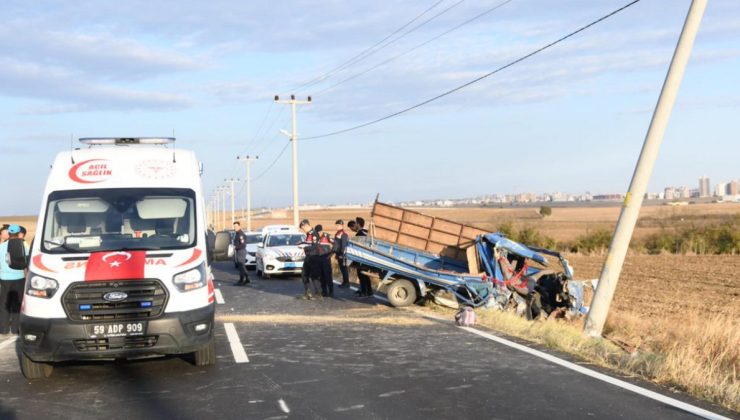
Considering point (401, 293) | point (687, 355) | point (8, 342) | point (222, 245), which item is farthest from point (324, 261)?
point (687, 355)

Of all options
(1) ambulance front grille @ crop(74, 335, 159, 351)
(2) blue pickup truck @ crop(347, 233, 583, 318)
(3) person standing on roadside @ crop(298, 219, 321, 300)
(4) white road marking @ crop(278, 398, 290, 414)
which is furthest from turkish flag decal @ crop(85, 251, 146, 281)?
(3) person standing on roadside @ crop(298, 219, 321, 300)

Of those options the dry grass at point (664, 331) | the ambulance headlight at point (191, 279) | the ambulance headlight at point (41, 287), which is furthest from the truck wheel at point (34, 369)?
the dry grass at point (664, 331)

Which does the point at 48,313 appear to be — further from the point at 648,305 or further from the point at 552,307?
the point at 648,305

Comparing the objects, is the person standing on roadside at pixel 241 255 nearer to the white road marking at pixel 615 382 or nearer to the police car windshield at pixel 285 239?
the police car windshield at pixel 285 239

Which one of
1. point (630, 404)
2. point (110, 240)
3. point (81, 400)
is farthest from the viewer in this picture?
point (110, 240)

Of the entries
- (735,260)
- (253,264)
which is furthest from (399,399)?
(735,260)

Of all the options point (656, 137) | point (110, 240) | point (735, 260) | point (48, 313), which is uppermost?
point (656, 137)

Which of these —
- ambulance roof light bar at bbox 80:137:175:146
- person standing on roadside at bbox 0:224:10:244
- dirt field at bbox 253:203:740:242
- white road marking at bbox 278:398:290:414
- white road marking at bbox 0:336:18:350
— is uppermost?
ambulance roof light bar at bbox 80:137:175:146

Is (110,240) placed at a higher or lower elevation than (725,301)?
higher

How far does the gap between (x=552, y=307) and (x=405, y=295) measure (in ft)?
9.38

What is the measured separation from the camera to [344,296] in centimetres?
1820

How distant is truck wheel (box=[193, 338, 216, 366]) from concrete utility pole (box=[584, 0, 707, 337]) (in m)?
5.66

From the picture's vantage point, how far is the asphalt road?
694 cm

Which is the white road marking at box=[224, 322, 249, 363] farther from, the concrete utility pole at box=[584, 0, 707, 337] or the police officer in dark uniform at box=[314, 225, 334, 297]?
the concrete utility pole at box=[584, 0, 707, 337]
